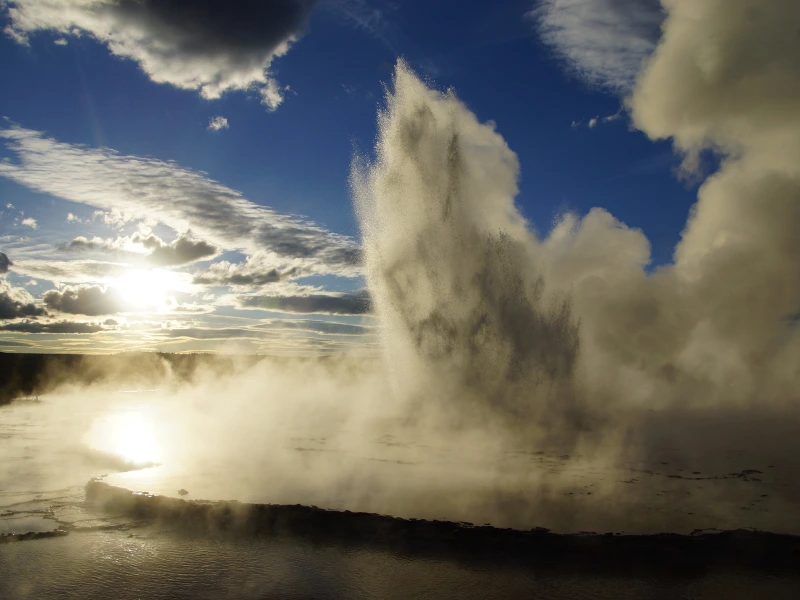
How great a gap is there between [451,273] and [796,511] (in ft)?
50.6

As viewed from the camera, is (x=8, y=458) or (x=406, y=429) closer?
(x=8, y=458)

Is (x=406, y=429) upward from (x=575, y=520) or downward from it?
upward

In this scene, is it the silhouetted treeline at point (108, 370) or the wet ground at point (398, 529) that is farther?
the silhouetted treeline at point (108, 370)

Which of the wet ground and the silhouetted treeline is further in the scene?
the silhouetted treeline

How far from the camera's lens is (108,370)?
76312 mm

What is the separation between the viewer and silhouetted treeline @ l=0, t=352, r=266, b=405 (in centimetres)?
5516

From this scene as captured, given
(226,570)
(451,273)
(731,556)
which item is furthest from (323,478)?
(451,273)

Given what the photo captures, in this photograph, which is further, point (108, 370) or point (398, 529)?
point (108, 370)

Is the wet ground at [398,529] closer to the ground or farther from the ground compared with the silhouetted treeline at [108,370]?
closer to the ground

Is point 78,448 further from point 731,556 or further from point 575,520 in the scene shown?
point 731,556

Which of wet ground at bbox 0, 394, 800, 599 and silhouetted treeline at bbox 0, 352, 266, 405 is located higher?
silhouetted treeline at bbox 0, 352, 266, 405

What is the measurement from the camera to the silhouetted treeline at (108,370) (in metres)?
55.2

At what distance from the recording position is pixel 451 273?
2370 centimetres

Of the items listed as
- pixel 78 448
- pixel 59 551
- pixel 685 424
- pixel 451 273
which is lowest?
pixel 59 551
